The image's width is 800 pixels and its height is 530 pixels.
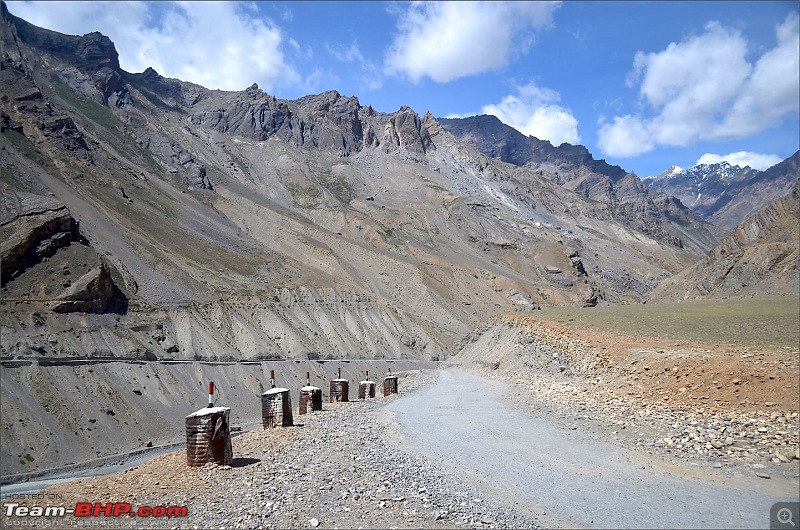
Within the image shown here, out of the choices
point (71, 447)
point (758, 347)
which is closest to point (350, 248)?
point (71, 447)

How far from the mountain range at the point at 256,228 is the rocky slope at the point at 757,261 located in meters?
29.7

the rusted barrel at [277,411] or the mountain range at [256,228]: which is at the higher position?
the mountain range at [256,228]

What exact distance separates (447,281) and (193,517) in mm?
85070

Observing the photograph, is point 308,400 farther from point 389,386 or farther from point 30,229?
point 30,229

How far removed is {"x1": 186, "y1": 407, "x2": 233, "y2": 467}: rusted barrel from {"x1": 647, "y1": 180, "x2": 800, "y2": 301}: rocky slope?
151ft

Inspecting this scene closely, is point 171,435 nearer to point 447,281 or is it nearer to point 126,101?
point 447,281

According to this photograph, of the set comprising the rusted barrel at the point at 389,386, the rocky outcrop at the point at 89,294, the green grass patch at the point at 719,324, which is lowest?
the rusted barrel at the point at 389,386

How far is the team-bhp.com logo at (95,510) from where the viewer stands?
7398 millimetres

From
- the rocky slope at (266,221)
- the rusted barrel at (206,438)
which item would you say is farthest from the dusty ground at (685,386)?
the rocky slope at (266,221)

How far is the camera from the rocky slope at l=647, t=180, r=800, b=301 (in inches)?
1805

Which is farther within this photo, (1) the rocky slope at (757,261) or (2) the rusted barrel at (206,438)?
(1) the rocky slope at (757,261)

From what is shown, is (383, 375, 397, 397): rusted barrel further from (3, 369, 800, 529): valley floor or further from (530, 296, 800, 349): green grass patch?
(3, 369, 800, 529): valley floor

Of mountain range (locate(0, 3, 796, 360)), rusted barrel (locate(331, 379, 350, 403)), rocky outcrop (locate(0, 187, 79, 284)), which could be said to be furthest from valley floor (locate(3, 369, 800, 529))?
rocky outcrop (locate(0, 187, 79, 284))

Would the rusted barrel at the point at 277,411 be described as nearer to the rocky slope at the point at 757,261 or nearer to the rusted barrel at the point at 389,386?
the rusted barrel at the point at 389,386
